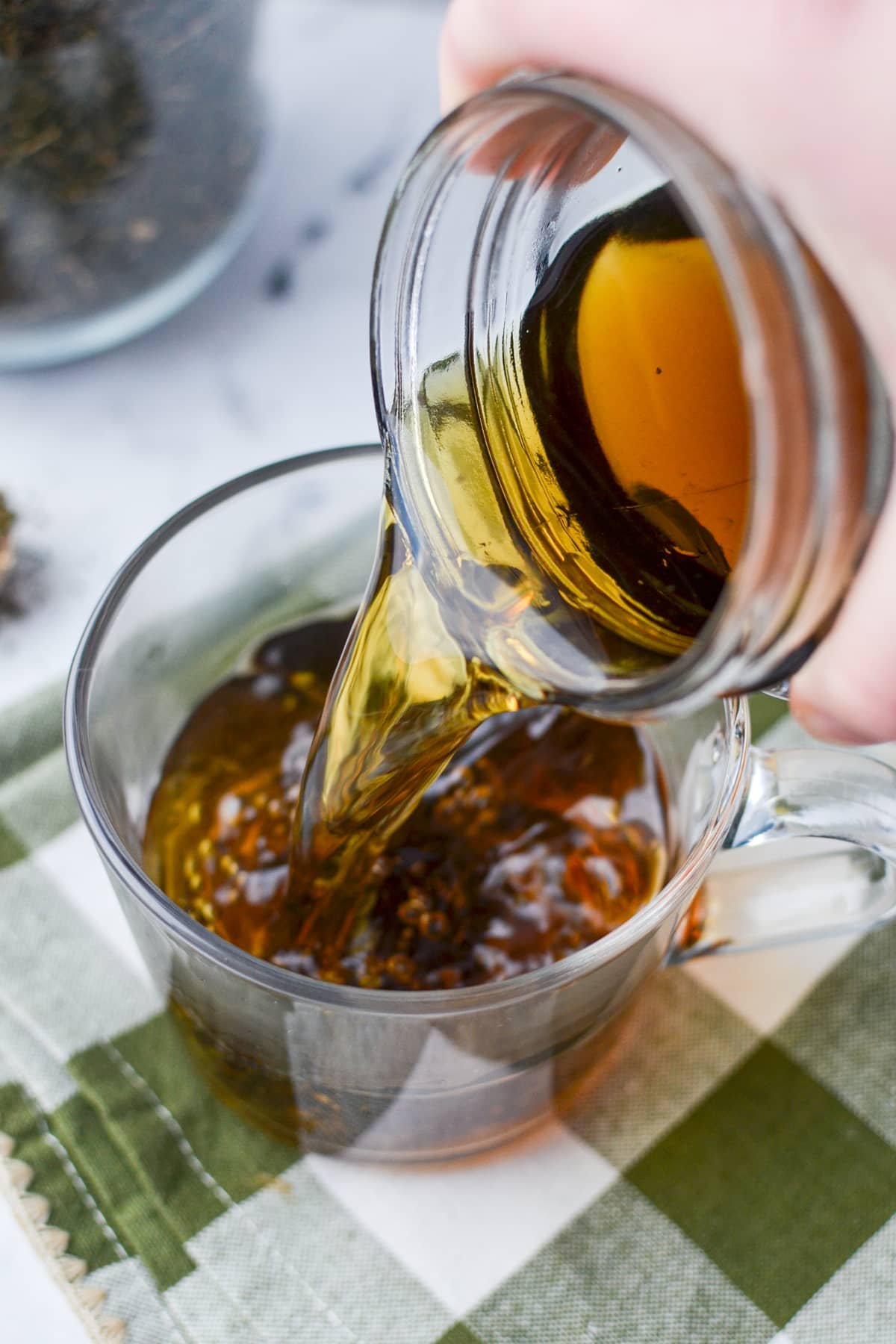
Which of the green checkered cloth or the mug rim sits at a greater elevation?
the mug rim

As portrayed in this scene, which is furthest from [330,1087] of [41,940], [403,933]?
[41,940]

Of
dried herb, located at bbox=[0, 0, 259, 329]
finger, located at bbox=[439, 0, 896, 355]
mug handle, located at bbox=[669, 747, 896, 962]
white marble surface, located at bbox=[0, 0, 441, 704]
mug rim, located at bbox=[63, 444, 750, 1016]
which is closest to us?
finger, located at bbox=[439, 0, 896, 355]

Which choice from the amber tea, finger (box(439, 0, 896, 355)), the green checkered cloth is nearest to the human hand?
finger (box(439, 0, 896, 355))

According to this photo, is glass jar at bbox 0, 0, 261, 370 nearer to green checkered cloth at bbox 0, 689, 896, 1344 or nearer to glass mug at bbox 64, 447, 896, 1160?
glass mug at bbox 64, 447, 896, 1160

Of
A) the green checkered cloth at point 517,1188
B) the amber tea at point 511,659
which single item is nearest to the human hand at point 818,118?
the amber tea at point 511,659

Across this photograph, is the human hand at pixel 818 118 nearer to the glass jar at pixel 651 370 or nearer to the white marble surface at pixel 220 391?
the glass jar at pixel 651 370

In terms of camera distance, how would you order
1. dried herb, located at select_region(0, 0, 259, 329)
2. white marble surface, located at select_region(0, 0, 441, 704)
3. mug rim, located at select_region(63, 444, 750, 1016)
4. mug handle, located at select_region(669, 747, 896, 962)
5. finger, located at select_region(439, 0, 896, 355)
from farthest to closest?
1. white marble surface, located at select_region(0, 0, 441, 704)
2. dried herb, located at select_region(0, 0, 259, 329)
3. mug handle, located at select_region(669, 747, 896, 962)
4. mug rim, located at select_region(63, 444, 750, 1016)
5. finger, located at select_region(439, 0, 896, 355)

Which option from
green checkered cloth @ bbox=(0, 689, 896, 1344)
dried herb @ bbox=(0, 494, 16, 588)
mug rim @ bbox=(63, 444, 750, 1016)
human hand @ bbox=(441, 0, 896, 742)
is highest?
human hand @ bbox=(441, 0, 896, 742)
